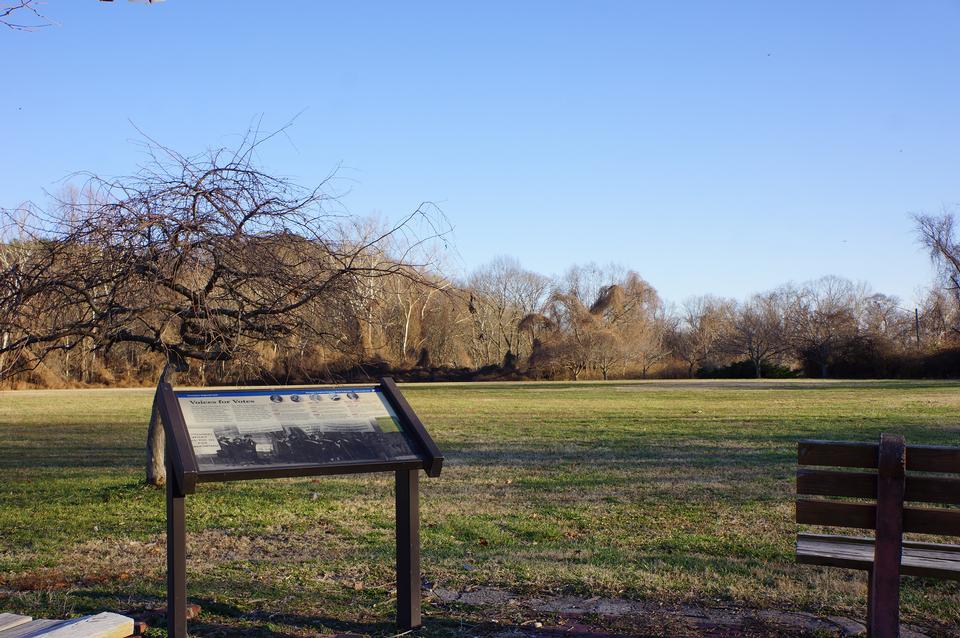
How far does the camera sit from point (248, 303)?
850 centimetres

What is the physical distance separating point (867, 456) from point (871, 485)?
0.15 m

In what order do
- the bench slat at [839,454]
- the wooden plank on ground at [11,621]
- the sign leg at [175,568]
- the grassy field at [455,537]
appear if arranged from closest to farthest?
1. the wooden plank on ground at [11,621]
2. the bench slat at [839,454]
3. the sign leg at [175,568]
4. the grassy field at [455,537]

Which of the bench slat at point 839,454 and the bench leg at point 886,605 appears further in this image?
the bench slat at point 839,454

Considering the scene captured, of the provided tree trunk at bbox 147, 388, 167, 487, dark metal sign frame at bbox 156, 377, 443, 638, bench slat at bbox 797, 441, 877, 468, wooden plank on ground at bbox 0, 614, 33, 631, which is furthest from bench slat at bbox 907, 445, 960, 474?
tree trunk at bbox 147, 388, 167, 487

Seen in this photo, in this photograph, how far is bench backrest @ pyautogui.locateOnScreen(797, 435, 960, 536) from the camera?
4203 mm

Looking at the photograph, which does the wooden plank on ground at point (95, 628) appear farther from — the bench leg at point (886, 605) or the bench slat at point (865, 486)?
the bench leg at point (886, 605)

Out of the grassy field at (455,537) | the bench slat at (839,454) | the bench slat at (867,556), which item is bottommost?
the grassy field at (455,537)

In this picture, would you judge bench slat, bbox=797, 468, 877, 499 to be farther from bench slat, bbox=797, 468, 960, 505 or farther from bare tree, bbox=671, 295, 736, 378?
bare tree, bbox=671, 295, 736, 378

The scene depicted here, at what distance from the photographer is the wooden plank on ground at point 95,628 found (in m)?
3.58

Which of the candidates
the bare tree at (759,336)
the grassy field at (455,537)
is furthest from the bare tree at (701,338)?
the grassy field at (455,537)

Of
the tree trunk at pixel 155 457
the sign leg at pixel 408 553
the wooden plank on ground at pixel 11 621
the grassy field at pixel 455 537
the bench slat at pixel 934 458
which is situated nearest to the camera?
the wooden plank on ground at pixel 11 621

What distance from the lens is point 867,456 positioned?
436cm

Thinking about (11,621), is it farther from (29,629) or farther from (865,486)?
(865,486)

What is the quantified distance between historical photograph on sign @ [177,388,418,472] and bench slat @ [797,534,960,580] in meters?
2.26
